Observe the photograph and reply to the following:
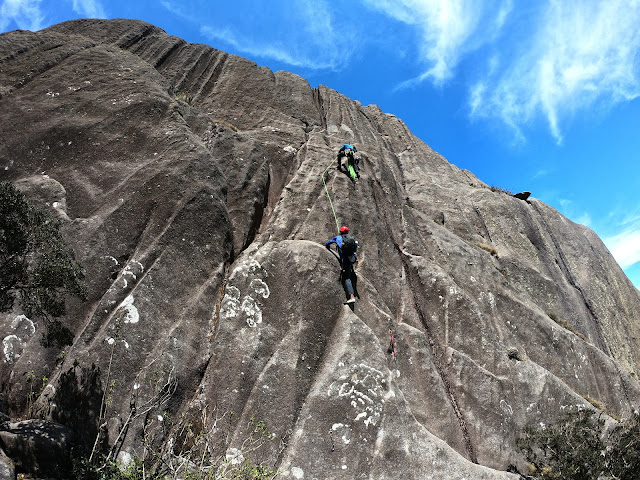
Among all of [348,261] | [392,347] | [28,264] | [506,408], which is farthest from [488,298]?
[28,264]

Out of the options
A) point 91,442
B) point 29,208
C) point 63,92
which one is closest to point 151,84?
point 63,92

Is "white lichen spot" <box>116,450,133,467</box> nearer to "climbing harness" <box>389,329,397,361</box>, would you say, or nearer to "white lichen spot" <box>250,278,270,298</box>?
"white lichen spot" <box>250,278,270,298</box>

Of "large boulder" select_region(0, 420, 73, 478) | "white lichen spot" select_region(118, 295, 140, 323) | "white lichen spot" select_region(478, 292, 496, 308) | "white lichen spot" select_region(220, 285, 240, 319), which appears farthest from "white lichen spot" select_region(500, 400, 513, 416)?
"large boulder" select_region(0, 420, 73, 478)

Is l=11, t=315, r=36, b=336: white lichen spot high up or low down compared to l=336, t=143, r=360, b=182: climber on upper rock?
down

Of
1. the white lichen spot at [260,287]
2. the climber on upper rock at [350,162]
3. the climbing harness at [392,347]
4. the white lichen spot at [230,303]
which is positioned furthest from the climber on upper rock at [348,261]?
the climber on upper rock at [350,162]

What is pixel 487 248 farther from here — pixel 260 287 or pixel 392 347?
pixel 260 287

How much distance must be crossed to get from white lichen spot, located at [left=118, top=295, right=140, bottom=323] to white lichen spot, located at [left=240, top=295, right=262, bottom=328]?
11.9 feet

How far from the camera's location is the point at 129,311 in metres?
14.1

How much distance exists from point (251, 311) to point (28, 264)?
7126mm

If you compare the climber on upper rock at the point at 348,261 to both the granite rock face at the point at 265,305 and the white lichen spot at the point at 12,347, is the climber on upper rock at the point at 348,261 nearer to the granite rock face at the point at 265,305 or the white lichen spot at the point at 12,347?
the granite rock face at the point at 265,305

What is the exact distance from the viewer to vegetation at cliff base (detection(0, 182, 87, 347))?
11156 millimetres

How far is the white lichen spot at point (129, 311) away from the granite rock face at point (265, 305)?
0.17 feet

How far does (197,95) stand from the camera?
3019 centimetres

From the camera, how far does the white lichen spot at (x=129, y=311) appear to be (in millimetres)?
13914
